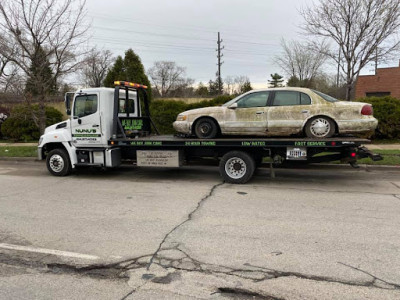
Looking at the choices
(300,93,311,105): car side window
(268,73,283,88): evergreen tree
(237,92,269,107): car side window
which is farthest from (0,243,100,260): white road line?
(268,73,283,88): evergreen tree

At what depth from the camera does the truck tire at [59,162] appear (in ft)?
31.3

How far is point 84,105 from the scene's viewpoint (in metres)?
9.16

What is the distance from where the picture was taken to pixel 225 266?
12.2 feet

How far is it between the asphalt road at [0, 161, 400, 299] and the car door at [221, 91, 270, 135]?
139 cm

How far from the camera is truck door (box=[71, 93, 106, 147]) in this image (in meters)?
9.03

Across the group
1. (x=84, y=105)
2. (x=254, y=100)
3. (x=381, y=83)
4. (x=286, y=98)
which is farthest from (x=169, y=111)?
(x=381, y=83)

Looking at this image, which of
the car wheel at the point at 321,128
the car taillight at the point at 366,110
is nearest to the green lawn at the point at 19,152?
the car wheel at the point at 321,128

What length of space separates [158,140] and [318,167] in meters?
5.00

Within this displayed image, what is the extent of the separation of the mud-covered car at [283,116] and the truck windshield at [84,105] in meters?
2.44

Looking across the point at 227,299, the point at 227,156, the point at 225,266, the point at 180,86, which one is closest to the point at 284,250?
the point at 225,266

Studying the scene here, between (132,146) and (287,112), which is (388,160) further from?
(132,146)

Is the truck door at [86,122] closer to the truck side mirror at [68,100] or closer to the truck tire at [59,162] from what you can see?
the truck side mirror at [68,100]

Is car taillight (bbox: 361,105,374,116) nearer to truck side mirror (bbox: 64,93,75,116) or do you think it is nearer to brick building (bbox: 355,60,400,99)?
truck side mirror (bbox: 64,93,75,116)

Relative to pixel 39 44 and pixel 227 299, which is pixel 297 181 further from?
pixel 39 44
